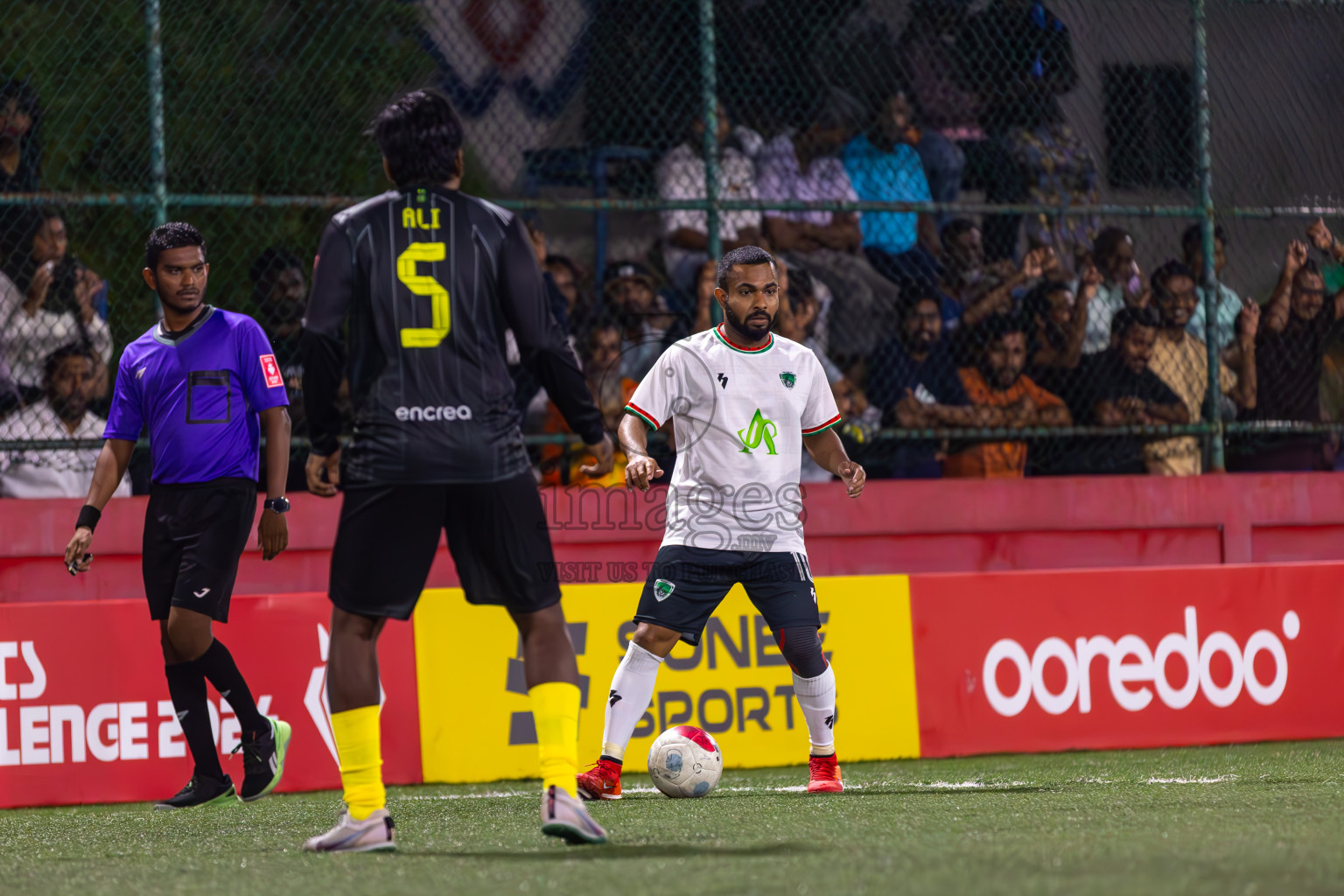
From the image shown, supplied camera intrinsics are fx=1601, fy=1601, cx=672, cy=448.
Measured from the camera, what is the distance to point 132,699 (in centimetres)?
711

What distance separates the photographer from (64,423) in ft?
26.6

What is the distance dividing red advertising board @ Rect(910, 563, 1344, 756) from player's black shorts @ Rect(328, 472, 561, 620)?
3.90 meters

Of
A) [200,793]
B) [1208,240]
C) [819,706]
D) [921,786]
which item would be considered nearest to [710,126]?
[1208,240]

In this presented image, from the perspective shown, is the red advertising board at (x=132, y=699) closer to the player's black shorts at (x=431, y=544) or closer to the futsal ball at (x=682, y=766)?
the futsal ball at (x=682, y=766)

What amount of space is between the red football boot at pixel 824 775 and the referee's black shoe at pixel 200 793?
2.27 m

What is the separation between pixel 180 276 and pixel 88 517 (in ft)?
3.22

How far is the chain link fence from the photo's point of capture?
865 cm

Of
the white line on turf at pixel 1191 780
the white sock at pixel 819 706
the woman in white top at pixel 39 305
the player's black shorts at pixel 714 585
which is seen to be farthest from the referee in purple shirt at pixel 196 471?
the white line on turf at pixel 1191 780

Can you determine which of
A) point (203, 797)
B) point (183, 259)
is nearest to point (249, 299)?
point (183, 259)

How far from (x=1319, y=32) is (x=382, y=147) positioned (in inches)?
309

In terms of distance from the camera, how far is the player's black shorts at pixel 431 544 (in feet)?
14.0

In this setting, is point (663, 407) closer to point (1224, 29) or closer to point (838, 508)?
point (838, 508)

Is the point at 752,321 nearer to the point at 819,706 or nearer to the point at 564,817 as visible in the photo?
the point at 819,706

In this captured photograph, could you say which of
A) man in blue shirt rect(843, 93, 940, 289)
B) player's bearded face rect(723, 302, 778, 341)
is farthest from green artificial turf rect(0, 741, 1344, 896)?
man in blue shirt rect(843, 93, 940, 289)
